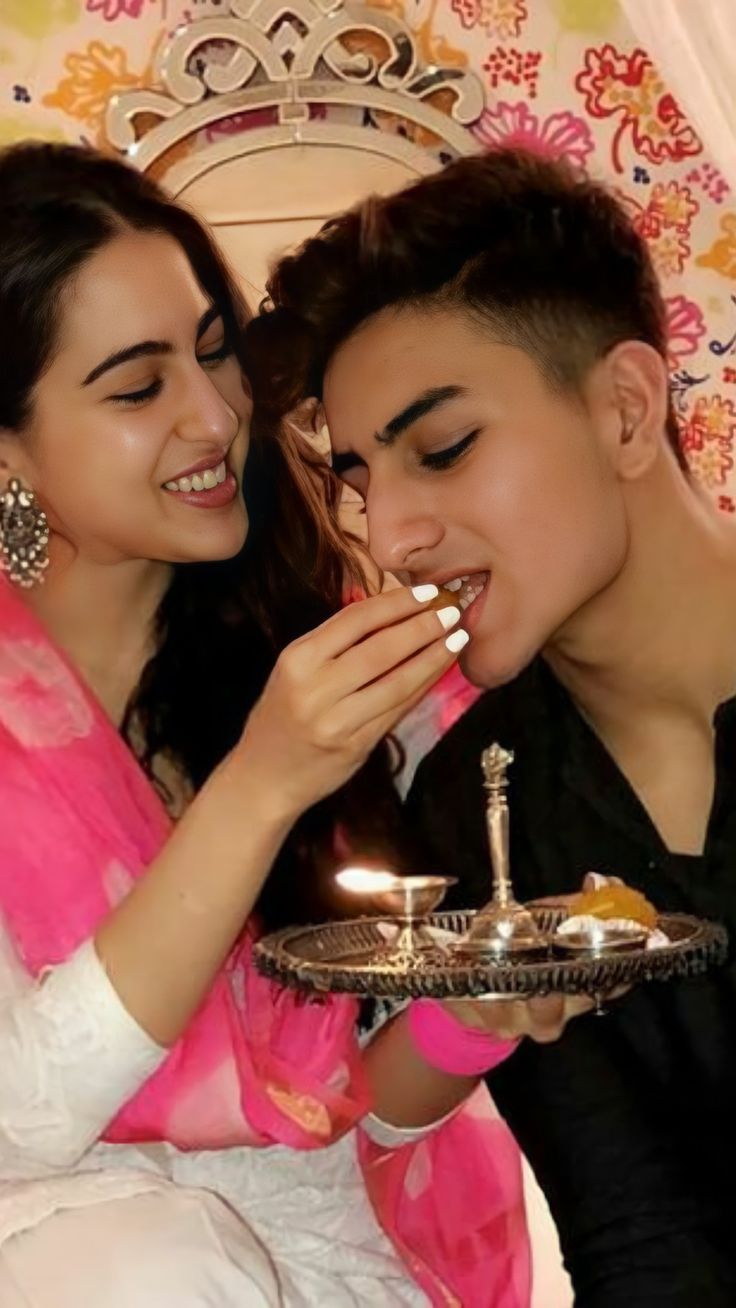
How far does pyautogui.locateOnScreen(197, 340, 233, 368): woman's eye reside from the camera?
55.7 inches

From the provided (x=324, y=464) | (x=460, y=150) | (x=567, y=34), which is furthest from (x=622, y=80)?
(x=324, y=464)

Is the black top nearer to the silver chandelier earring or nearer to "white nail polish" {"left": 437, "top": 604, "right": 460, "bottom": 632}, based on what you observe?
"white nail polish" {"left": 437, "top": 604, "right": 460, "bottom": 632}

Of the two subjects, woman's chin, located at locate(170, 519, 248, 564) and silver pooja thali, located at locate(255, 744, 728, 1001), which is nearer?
silver pooja thali, located at locate(255, 744, 728, 1001)

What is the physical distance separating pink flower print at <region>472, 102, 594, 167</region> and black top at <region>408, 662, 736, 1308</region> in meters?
1.07

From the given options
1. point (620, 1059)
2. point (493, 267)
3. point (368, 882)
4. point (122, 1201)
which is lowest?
point (620, 1059)

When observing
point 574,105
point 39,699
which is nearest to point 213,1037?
point 39,699

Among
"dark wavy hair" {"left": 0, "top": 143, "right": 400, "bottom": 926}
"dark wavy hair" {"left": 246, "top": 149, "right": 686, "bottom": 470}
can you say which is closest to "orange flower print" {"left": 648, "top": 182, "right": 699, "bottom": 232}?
"dark wavy hair" {"left": 0, "top": 143, "right": 400, "bottom": 926}

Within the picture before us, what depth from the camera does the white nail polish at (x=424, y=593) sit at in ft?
3.67

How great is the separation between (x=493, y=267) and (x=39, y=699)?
0.48 m

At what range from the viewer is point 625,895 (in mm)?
1073

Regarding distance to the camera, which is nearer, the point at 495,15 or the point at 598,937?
the point at 598,937

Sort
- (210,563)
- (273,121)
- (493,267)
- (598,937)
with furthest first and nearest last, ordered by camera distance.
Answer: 1. (273,121)
2. (210,563)
3. (493,267)
4. (598,937)

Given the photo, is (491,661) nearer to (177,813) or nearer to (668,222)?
(177,813)

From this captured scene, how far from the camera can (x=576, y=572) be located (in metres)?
1.24
